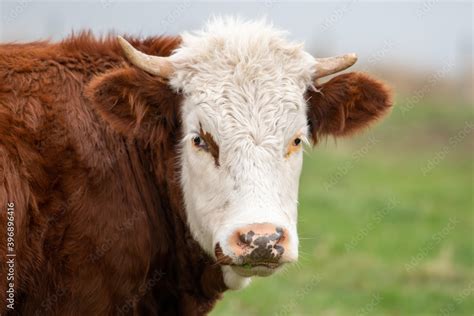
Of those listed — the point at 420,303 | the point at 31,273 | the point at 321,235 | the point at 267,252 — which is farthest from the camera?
the point at 321,235

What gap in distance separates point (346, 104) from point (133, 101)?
155cm

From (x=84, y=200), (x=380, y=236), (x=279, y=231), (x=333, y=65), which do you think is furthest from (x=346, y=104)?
(x=380, y=236)

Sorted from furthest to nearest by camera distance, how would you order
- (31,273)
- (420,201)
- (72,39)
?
(420,201)
(72,39)
(31,273)

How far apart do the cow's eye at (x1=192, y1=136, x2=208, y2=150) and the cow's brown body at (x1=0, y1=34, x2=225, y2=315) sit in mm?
246

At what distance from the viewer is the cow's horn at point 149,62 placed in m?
5.39

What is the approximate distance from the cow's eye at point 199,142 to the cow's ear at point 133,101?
0.29 m

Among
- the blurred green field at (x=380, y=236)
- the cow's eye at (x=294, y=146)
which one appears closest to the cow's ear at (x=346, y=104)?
the cow's eye at (x=294, y=146)

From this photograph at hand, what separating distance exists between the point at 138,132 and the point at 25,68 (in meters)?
0.88

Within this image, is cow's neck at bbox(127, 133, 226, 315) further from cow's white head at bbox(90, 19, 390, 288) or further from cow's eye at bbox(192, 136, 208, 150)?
cow's eye at bbox(192, 136, 208, 150)

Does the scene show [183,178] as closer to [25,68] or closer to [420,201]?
[25,68]

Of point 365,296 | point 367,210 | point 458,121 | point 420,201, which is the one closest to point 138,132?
point 365,296

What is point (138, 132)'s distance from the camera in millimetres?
5621

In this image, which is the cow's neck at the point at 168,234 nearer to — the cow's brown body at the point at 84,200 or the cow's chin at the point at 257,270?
the cow's brown body at the point at 84,200

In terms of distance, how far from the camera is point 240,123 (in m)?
5.31
